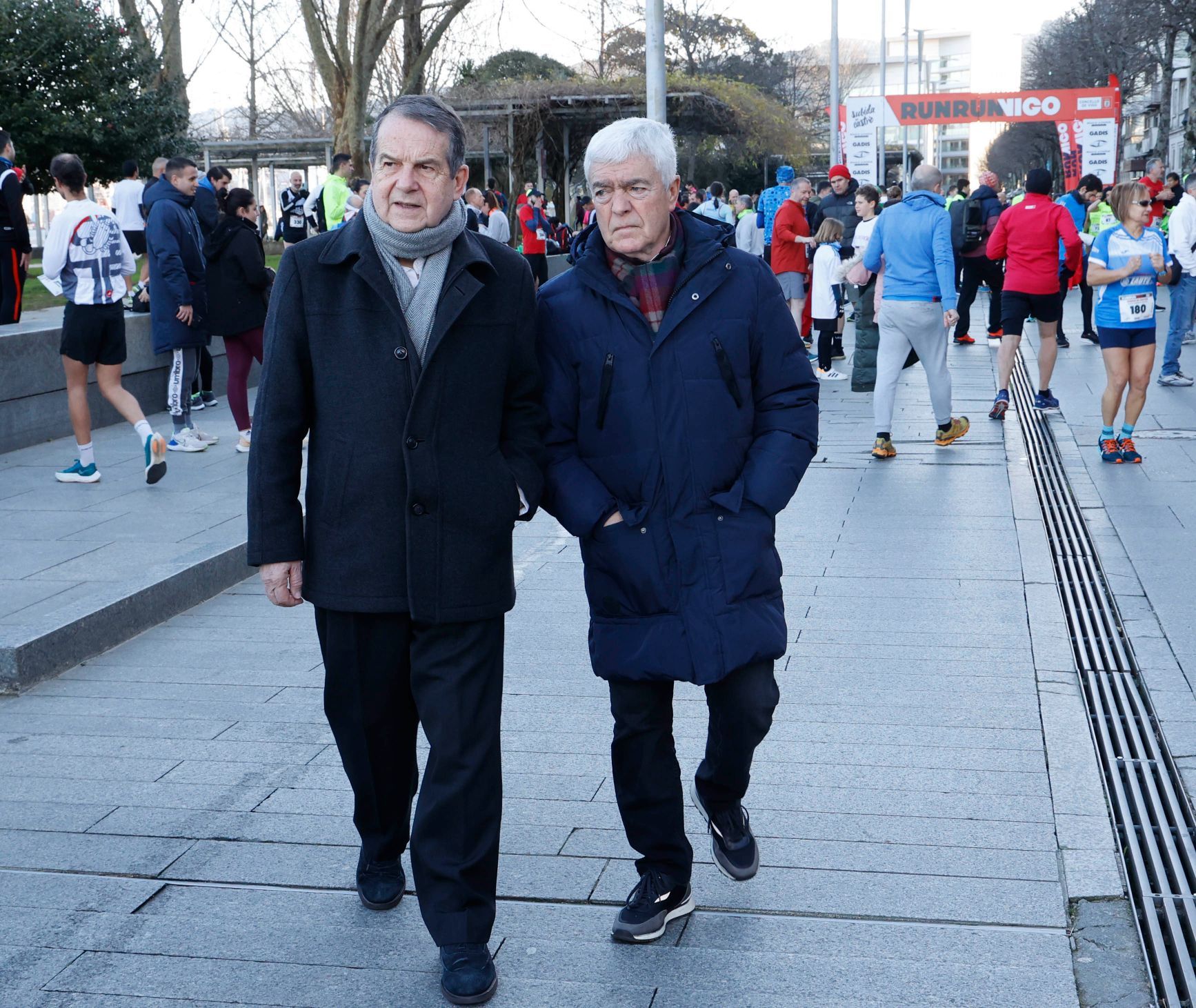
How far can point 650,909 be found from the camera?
3209 millimetres

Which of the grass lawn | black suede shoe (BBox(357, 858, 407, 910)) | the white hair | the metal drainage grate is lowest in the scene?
the metal drainage grate

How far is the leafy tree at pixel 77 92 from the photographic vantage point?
53.6 feet

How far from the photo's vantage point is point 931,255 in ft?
31.3

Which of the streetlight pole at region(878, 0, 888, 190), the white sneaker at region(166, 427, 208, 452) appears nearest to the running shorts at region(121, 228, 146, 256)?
the white sneaker at region(166, 427, 208, 452)

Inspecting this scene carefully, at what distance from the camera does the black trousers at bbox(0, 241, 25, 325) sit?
37.1 ft

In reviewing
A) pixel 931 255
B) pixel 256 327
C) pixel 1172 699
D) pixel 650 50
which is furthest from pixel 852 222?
pixel 1172 699

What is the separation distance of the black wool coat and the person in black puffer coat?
Result: 6770mm

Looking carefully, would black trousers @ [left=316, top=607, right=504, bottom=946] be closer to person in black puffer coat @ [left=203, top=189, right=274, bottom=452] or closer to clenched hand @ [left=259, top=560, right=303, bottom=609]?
clenched hand @ [left=259, top=560, right=303, bottom=609]

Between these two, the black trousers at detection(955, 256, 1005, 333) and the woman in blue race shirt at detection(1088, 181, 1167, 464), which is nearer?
the woman in blue race shirt at detection(1088, 181, 1167, 464)

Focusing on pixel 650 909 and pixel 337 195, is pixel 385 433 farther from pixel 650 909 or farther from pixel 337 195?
pixel 337 195

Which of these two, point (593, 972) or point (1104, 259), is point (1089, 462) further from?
point (593, 972)

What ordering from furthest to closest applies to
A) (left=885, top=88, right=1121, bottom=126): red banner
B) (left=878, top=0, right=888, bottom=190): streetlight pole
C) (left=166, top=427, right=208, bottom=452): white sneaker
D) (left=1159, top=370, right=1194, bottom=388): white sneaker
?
1. (left=885, top=88, right=1121, bottom=126): red banner
2. (left=878, top=0, right=888, bottom=190): streetlight pole
3. (left=1159, top=370, right=1194, bottom=388): white sneaker
4. (left=166, top=427, right=208, bottom=452): white sneaker

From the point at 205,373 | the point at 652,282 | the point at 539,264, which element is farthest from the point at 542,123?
the point at 652,282

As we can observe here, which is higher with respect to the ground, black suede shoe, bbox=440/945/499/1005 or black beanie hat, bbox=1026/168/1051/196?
black beanie hat, bbox=1026/168/1051/196
